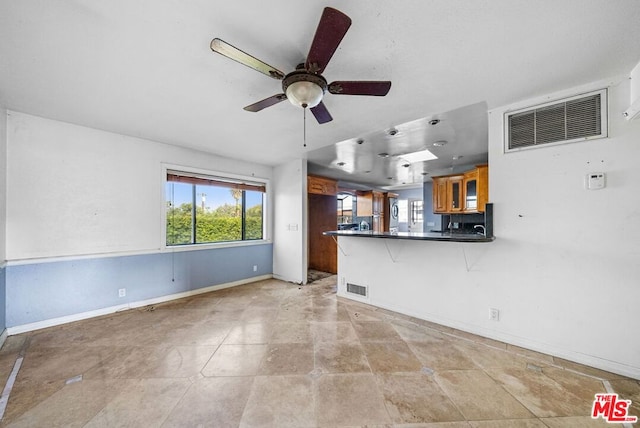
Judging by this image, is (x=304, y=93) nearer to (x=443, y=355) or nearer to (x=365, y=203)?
(x=443, y=355)

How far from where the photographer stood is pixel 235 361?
2037 millimetres

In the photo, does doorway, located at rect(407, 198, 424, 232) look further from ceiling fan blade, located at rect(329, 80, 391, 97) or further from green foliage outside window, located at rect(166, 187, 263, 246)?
A: ceiling fan blade, located at rect(329, 80, 391, 97)

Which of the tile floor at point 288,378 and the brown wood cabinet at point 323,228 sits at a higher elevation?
the brown wood cabinet at point 323,228

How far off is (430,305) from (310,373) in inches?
67.5

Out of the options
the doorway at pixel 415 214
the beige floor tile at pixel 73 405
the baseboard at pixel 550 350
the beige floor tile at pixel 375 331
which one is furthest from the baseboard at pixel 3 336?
the doorway at pixel 415 214

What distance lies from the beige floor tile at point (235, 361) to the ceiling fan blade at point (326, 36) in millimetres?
2338

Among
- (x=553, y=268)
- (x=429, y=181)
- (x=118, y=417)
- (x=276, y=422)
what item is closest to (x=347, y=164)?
(x=429, y=181)

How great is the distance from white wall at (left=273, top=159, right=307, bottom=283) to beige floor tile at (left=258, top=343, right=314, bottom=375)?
2.21 metres

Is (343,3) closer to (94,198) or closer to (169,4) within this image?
(169,4)

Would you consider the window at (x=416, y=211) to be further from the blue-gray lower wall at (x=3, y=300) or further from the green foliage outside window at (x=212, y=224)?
the blue-gray lower wall at (x=3, y=300)

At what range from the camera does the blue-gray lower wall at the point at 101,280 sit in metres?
2.57

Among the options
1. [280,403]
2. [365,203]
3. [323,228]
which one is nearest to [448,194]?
[365,203]

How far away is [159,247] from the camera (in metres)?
3.52

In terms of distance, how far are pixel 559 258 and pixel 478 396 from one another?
1422 mm
